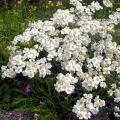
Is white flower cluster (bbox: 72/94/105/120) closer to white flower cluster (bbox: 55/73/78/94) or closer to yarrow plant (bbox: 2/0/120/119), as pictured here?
yarrow plant (bbox: 2/0/120/119)

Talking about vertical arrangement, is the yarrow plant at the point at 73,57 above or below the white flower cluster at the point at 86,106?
above

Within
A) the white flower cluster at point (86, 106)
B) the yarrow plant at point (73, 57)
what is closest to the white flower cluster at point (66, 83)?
the yarrow plant at point (73, 57)

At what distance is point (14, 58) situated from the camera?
189 inches

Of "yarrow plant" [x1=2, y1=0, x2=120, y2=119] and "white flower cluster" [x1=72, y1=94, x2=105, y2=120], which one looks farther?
"yarrow plant" [x1=2, y1=0, x2=120, y2=119]

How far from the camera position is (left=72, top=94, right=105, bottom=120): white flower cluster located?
14.5ft

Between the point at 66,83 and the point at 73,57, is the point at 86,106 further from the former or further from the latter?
the point at 73,57

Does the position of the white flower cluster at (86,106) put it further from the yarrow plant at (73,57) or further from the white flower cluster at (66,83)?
the white flower cluster at (66,83)

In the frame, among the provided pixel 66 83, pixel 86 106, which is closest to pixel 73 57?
pixel 66 83

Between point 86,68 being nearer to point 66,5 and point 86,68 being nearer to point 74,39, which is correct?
point 74,39

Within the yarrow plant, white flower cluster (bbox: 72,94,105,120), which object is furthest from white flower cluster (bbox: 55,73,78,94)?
white flower cluster (bbox: 72,94,105,120)

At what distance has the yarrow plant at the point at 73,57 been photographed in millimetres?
4551

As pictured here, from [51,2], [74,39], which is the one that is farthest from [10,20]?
[74,39]

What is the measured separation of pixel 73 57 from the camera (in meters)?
4.79

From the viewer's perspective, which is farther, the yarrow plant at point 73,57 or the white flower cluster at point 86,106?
the yarrow plant at point 73,57
